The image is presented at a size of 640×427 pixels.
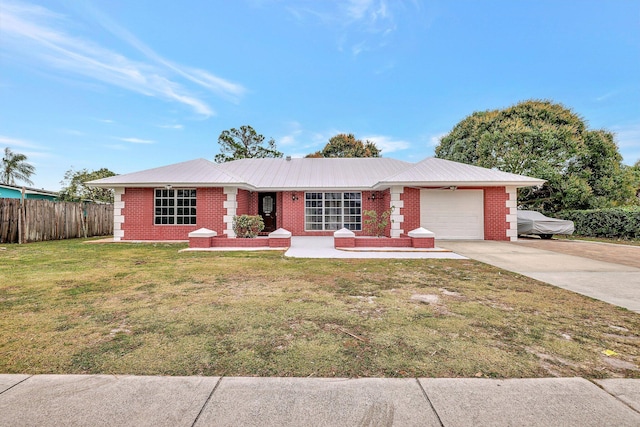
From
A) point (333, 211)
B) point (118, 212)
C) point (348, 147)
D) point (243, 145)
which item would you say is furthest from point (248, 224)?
point (348, 147)

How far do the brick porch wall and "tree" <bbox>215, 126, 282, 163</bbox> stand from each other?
58.9 feet

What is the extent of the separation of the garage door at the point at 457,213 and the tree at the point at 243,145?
2147cm

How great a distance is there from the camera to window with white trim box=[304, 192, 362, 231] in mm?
14383

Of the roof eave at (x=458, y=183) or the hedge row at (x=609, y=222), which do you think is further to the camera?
the hedge row at (x=609, y=222)

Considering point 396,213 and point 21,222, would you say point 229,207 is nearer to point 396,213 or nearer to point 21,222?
point 396,213

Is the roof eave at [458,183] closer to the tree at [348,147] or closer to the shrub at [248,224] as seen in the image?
the shrub at [248,224]

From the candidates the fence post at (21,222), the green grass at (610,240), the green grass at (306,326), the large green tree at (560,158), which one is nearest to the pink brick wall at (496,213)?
the green grass at (610,240)

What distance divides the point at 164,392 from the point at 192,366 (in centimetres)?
32

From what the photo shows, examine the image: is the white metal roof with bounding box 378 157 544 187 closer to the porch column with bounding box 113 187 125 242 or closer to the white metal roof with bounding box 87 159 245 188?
the white metal roof with bounding box 87 159 245 188

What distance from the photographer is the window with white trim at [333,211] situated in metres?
14.4

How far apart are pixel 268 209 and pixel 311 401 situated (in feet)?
45.1

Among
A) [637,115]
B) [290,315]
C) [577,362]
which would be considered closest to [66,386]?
[290,315]

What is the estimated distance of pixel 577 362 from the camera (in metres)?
2.34

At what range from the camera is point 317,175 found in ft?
50.6
